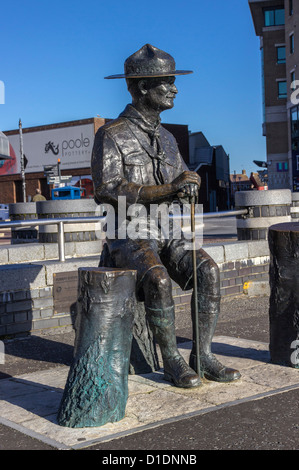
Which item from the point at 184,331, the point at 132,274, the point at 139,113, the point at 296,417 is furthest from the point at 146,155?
the point at 184,331

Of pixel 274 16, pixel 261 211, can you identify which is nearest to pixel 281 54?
pixel 274 16

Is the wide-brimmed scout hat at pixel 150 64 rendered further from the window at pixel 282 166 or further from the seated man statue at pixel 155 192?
the window at pixel 282 166

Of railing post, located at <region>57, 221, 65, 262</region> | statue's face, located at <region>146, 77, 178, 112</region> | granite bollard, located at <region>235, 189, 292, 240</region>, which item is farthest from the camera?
granite bollard, located at <region>235, 189, 292, 240</region>

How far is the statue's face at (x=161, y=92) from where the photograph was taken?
5.04 m

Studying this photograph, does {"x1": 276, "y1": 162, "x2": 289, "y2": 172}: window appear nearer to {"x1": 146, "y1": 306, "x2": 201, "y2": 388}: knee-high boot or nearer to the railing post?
the railing post

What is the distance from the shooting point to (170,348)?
4.77 meters

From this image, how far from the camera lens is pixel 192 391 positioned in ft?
15.3

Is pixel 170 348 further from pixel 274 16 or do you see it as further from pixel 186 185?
Result: pixel 274 16

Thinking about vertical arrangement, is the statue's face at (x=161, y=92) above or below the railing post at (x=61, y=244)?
above

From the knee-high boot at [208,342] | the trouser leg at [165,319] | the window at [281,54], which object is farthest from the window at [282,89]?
the trouser leg at [165,319]

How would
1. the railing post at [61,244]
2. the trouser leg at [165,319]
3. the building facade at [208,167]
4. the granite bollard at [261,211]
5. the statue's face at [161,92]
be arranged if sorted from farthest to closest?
the building facade at [208,167] → the granite bollard at [261,211] → the railing post at [61,244] → the statue's face at [161,92] → the trouser leg at [165,319]

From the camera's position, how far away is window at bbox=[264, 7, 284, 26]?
163ft

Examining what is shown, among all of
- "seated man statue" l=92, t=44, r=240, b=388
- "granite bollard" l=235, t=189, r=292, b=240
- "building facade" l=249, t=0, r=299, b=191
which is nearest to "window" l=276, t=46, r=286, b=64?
"building facade" l=249, t=0, r=299, b=191

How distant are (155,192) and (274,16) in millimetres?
48778
